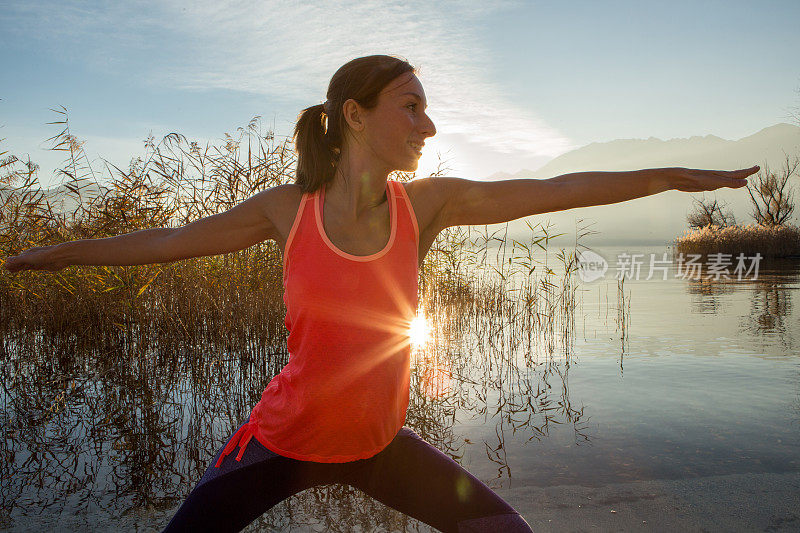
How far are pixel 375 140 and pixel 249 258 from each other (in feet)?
16.2

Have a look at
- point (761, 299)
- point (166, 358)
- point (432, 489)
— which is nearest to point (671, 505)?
point (432, 489)

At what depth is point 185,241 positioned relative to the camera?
5.19 ft

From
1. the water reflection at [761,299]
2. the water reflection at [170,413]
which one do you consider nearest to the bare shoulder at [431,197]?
the water reflection at [170,413]

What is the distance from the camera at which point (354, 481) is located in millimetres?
1500

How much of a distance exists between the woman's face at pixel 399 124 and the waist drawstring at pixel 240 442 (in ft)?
2.78

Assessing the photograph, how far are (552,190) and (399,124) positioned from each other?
50 cm

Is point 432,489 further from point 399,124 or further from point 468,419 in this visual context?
point 468,419

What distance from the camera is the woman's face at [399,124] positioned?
1617mm

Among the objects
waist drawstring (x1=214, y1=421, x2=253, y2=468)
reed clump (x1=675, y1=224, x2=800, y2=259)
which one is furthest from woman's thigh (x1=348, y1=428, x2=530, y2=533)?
reed clump (x1=675, y1=224, x2=800, y2=259)

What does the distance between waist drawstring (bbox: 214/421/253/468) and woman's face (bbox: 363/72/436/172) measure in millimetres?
846

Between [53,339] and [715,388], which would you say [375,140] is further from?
[53,339]

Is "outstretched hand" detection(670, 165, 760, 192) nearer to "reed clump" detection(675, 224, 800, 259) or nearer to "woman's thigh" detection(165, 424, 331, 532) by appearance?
"woman's thigh" detection(165, 424, 331, 532)

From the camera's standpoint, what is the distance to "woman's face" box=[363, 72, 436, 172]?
1.62 metres

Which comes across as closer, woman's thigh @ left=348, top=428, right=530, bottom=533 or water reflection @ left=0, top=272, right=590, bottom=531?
woman's thigh @ left=348, top=428, right=530, bottom=533
